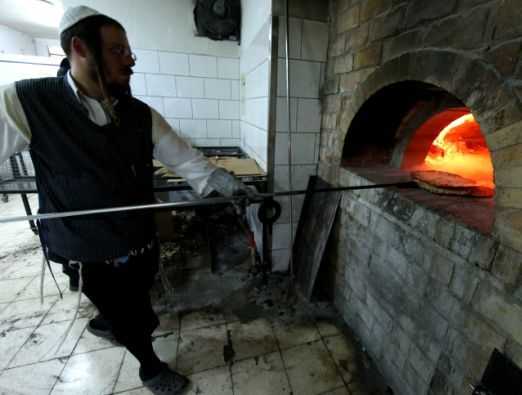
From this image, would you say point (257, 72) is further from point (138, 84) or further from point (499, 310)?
point (499, 310)

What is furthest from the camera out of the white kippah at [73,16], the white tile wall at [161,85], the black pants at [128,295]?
the white tile wall at [161,85]

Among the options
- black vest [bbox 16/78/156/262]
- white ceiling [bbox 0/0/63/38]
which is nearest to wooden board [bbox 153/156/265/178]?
black vest [bbox 16/78/156/262]

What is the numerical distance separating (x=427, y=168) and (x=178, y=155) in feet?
4.93

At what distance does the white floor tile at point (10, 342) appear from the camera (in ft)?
4.59

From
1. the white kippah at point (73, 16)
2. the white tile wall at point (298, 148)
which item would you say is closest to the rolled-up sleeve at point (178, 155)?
the white kippah at point (73, 16)

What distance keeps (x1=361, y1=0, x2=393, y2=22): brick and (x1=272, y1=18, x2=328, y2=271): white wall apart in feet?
1.20

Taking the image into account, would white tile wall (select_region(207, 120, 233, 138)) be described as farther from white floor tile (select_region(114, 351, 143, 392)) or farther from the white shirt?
white floor tile (select_region(114, 351, 143, 392))

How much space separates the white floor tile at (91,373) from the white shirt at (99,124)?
1.11 meters

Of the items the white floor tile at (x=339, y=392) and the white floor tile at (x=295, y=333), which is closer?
the white floor tile at (x=339, y=392)

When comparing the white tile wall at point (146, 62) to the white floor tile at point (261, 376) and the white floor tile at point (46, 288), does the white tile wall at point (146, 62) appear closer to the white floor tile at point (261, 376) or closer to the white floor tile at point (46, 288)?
the white floor tile at point (46, 288)

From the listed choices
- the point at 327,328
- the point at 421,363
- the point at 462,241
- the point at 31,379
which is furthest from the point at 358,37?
the point at 31,379

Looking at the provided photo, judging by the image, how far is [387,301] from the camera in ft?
4.19

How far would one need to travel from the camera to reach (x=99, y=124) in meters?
0.88

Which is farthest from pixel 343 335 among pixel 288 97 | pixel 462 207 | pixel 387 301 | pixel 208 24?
pixel 208 24
